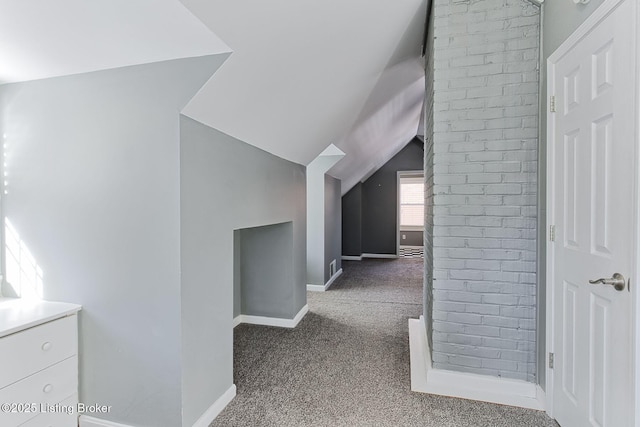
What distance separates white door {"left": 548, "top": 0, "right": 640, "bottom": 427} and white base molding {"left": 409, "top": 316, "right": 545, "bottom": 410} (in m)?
0.20

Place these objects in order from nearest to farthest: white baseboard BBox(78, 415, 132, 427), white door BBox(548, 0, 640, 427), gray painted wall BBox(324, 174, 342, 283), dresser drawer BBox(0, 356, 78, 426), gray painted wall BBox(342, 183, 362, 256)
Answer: white door BBox(548, 0, 640, 427)
dresser drawer BBox(0, 356, 78, 426)
white baseboard BBox(78, 415, 132, 427)
gray painted wall BBox(324, 174, 342, 283)
gray painted wall BBox(342, 183, 362, 256)

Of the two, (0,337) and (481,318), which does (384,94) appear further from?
(0,337)

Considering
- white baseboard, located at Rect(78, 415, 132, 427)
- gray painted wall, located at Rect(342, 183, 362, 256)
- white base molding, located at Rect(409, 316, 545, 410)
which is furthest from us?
gray painted wall, located at Rect(342, 183, 362, 256)

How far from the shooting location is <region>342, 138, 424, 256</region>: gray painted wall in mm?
7789

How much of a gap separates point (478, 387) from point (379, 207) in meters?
6.07

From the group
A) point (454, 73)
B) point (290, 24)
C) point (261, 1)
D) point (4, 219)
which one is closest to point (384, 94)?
point (454, 73)

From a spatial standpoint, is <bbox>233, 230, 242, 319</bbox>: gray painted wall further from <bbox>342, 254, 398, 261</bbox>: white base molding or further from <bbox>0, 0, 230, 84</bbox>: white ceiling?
<bbox>342, 254, 398, 261</bbox>: white base molding

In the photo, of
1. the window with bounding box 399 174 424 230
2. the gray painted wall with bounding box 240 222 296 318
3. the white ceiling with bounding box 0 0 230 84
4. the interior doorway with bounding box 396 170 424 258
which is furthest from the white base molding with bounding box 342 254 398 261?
the white ceiling with bounding box 0 0 230 84

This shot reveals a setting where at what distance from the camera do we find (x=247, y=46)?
1.63 meters

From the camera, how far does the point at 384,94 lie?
356 cm

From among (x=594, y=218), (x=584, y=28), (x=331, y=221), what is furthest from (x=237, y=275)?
(x=584, y=28)

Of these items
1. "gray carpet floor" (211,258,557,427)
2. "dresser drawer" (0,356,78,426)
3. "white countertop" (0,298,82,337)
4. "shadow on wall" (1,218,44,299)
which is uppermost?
"shadow on wall" (1,218,44,299)

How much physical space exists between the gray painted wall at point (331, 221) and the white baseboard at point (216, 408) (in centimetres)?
296

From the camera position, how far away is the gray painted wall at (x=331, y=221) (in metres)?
5.04
